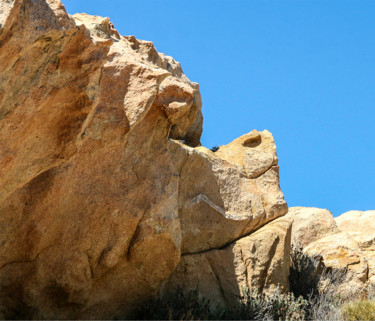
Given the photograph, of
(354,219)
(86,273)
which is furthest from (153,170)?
(354,219)

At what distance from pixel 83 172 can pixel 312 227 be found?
8.00 metres

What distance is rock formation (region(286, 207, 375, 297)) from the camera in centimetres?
1079

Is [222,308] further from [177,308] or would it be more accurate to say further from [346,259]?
[346,259]

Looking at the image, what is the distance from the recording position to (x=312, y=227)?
1295cm

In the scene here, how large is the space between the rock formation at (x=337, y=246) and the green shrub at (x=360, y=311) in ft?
4.37

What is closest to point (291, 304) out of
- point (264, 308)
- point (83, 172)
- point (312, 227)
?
point (264, 308)

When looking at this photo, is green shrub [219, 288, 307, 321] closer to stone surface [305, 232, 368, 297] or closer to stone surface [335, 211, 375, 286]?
stone surface [305, 232, 368, 297]

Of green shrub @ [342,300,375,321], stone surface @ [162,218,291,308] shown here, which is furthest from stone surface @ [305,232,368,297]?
stone surface @ [162,218,291,308]

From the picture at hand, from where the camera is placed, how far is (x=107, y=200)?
6543 millimetres

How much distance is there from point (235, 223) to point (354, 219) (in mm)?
8240

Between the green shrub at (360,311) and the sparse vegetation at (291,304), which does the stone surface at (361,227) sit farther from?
the green shrub at (360,311)

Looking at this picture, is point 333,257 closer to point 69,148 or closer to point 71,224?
point 71,224

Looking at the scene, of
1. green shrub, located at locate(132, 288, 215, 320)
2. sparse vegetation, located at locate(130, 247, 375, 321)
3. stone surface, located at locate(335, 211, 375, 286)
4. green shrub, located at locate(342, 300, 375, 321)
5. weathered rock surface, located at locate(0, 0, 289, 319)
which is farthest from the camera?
stone surface, located at locate(335, 211, 375, 286)

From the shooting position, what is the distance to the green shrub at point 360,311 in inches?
346
